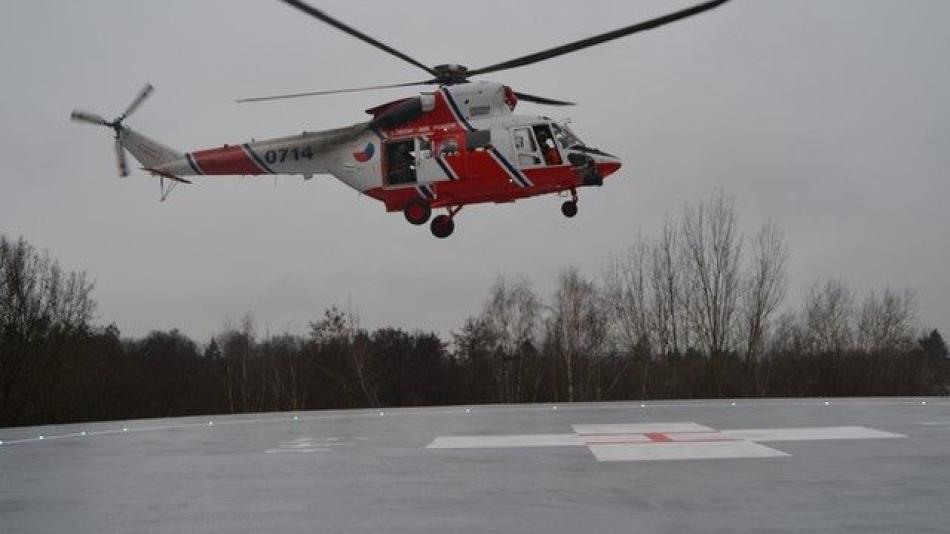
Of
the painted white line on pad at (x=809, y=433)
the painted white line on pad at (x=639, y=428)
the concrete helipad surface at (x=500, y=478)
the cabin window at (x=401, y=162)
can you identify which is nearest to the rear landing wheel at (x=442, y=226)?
the cabin window at (x=401, y=162)

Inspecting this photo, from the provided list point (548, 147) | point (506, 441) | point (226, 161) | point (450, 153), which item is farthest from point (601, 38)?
point (226, 161)

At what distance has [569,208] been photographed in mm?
18344

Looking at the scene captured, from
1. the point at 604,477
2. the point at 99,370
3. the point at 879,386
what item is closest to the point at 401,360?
the point at 99,370

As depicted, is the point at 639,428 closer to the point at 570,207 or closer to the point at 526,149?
the point at 570,207

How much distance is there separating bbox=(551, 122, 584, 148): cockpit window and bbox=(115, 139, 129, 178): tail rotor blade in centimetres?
830

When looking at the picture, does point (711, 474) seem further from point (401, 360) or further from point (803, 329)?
point (401, 360)

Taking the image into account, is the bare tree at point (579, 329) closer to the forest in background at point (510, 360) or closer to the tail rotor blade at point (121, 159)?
the forest in background at point (510, 360)

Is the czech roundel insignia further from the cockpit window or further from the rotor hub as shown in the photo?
the cockpit window

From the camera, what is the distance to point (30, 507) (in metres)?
8.98

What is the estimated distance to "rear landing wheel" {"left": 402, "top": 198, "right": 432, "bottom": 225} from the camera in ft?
60.4

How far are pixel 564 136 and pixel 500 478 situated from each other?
9.35m

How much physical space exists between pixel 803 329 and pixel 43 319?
36951mm

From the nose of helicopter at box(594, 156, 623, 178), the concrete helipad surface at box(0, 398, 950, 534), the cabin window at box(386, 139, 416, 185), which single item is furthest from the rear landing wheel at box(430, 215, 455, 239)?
the concrete helipad surface at box(0, 398, 950, 534)

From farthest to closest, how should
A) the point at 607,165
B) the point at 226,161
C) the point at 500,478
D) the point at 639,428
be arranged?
1. the point at 226,161
2. the point at 607,165
3. the point at 639,428
4. the point at 500,478
